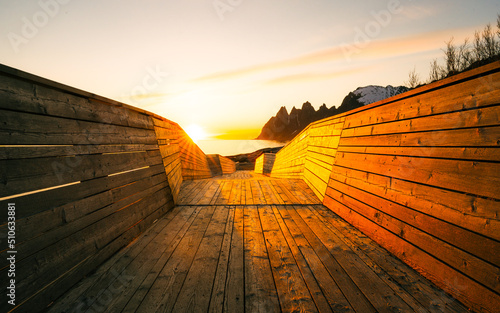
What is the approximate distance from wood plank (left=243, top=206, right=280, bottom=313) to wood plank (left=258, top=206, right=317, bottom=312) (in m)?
0.06

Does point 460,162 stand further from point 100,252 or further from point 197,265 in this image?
point 100,252

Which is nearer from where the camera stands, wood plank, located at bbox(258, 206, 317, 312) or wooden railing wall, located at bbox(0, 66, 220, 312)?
wooden railing wall, located at bbox(0, 66, 220, 312)

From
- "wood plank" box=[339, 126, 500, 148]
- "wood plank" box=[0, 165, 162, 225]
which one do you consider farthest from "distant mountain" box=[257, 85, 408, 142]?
"wood plank" box=[0, 165, 162, 225]

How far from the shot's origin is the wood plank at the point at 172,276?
5.44ft

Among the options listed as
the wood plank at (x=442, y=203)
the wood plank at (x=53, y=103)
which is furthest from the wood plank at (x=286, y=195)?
the wood plank at (x=53, y=103)

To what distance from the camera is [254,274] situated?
6.62ft

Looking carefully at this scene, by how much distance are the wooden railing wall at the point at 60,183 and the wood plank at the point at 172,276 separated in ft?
2.51

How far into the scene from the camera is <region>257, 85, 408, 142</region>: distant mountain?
67744 millimetres

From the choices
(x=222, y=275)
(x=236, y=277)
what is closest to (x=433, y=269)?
(x=236, y=277)

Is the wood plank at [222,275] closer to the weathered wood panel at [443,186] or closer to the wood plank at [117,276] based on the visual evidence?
the wood plank at [117,276]

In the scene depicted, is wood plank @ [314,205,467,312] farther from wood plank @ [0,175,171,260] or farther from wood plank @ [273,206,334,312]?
wood plank @ [0,175,171,260]

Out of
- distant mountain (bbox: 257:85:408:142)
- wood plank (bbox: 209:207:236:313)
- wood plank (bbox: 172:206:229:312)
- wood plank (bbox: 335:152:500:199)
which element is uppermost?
distant mountain (bbox: 257:85:408:142)

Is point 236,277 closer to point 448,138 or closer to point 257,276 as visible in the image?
point 257,276

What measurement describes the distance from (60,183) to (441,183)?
386 cm
